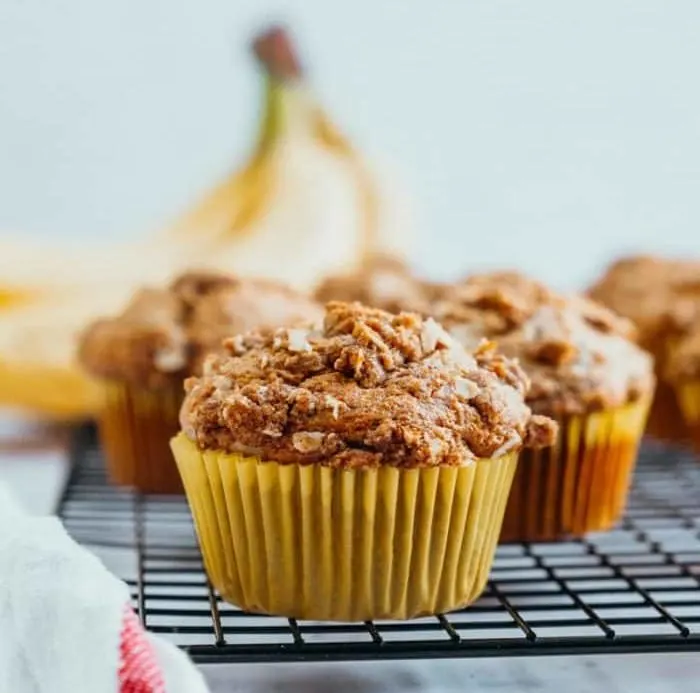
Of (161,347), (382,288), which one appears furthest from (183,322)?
(382,288)

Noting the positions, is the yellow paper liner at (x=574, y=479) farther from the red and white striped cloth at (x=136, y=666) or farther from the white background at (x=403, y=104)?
the white background at (x=403, y=104)

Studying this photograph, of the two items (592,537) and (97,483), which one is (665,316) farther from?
(97,483)

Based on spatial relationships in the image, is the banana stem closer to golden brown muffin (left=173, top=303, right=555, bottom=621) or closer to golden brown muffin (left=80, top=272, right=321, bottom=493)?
golden brown muffin (left=80, top=272, right=321, bottom=493)

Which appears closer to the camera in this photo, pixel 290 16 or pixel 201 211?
pixel 201 211

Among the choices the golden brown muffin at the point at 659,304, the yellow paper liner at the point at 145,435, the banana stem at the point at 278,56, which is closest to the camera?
the yellow paper liner at the point at 145,435

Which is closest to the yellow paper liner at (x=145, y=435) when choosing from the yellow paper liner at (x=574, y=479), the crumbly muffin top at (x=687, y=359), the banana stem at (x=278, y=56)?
the yellow paper liner at (x=574, y=479)

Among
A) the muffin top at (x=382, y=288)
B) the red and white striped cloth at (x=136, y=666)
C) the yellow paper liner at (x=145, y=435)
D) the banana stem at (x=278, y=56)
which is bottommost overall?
the yellow paper liner at (x=145, y=435)

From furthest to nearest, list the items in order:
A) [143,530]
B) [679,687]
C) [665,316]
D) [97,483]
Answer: [665,316] < [97,483] < [143,530] < [679,687]

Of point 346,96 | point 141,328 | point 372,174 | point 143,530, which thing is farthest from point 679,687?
point 346,96
